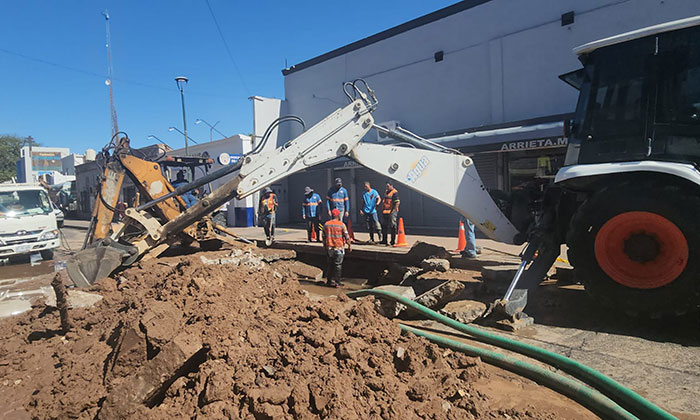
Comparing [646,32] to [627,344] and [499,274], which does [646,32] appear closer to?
[627,344]

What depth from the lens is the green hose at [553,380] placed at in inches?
101

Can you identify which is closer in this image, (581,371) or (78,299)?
(581,371)

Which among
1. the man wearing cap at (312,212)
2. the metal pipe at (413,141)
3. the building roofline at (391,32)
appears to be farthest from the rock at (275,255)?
the building roofline at (391,32)

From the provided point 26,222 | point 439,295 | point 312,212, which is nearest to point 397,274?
point 439,295

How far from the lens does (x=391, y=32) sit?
15570mm

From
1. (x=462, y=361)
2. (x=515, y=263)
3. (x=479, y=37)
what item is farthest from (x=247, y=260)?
(x=479, y=37)

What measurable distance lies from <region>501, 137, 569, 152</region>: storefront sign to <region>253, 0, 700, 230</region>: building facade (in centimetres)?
3

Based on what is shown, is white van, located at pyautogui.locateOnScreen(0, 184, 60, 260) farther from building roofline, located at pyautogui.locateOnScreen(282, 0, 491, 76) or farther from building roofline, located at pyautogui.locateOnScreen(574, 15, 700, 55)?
building roofline, located at pyautogui.locateOnScreen(574, 15, 700, 55)

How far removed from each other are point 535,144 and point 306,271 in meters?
7.02

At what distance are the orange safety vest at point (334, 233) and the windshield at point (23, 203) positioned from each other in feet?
28.6

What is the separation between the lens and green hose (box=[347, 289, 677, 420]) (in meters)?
2.50

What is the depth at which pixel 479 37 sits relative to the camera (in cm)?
1325

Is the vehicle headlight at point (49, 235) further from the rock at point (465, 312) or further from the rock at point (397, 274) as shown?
the rock at point (465, 312)

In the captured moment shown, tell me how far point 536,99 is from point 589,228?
9.34 m
